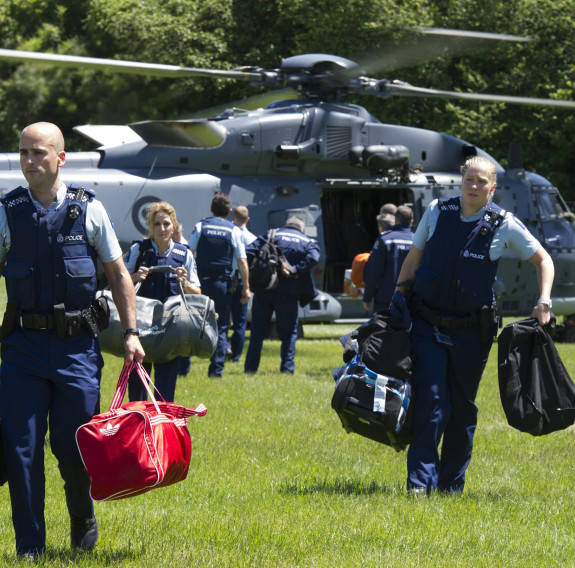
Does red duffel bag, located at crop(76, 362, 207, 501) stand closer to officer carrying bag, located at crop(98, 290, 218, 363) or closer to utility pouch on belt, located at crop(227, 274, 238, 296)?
officer carrying bag, located at crop(98, 290, 218, 363)

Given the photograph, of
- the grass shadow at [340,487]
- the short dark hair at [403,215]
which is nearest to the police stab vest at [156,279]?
the grass shadow at [340,487]

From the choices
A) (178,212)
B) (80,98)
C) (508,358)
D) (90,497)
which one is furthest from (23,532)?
(80,98)

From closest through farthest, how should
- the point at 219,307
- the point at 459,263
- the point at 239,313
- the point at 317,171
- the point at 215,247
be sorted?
the point at 459,263 → the point at 215,247 → the point at 219,307 → the point at 239,313 → the point at 317,171

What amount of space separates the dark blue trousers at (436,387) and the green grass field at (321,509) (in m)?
0.22

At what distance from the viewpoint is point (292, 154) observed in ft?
45.4

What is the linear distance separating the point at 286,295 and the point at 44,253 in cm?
708

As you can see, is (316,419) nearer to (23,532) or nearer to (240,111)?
(23,532)

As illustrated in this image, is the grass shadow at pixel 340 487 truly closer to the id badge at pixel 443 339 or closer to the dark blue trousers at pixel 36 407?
the id badge at pixel 443 339

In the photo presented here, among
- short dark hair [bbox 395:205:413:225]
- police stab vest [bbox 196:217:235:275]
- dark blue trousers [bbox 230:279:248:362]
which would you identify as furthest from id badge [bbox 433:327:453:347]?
dark blue trousers [bbox 230:279:248:362]

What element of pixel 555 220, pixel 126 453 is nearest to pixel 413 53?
pixel 555 220

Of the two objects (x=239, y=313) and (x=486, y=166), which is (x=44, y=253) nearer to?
(x=486, y=166)

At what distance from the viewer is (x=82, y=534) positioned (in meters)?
4.60

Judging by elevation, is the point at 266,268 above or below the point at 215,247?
below

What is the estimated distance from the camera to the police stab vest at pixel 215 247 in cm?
1104
